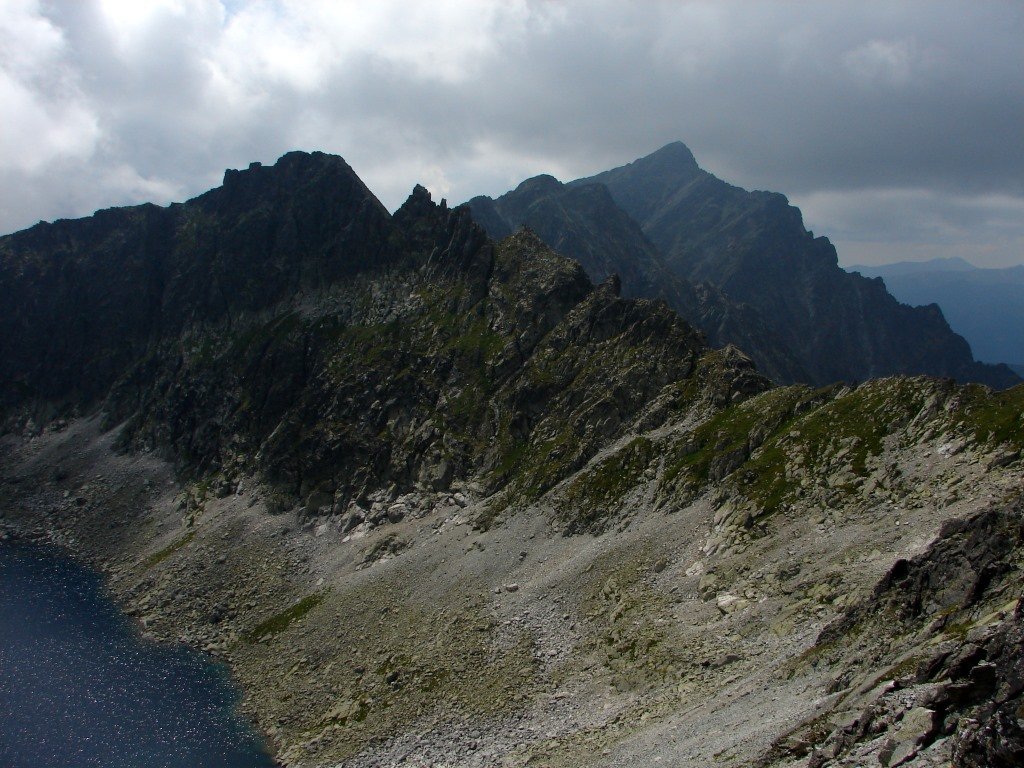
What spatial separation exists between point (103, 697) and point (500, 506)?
5115cm

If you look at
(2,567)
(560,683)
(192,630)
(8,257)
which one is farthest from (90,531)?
(8,257)

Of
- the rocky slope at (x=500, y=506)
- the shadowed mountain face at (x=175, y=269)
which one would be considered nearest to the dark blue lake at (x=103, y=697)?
the rocky slope at (x=500, y=506)

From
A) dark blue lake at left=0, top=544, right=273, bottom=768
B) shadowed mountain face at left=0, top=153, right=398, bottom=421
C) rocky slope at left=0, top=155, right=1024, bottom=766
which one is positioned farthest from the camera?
shadowed mountain face at left=0, top=153, right=398, bottom=421

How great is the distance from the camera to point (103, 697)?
76.1 meters

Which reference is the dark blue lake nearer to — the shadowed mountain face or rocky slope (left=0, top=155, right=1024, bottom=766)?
rocky slope (left=0, top=155, right=1024, bottom=766)

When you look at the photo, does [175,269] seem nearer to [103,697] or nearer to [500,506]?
[103,697]

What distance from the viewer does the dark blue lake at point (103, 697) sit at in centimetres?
6675

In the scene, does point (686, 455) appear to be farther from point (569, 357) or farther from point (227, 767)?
point (227, 767)

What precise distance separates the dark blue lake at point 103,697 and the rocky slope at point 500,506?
381 centimetres

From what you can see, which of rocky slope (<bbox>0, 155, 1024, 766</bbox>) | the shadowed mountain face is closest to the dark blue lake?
rocky slope (<bbox>0, 155, 1024, 766</bbox>)

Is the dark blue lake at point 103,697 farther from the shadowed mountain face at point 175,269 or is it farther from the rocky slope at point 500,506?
the shadowed mountain face at point 175,269

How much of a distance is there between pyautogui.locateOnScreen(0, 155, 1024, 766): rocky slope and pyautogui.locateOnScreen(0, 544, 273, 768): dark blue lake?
150 inches

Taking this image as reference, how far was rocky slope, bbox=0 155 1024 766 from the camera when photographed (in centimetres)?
3825

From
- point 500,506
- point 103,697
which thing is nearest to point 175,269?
point 103,697
